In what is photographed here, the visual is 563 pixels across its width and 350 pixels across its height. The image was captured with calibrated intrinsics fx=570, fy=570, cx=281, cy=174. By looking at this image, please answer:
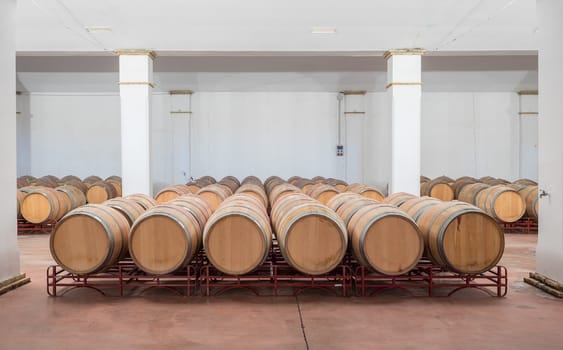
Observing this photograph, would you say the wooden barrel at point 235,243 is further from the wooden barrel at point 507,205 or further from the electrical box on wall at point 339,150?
the electrical box on wall at point 339,150

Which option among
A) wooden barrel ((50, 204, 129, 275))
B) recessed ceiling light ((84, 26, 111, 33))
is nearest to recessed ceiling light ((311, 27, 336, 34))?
recessed ceiling light ((84, 26, 111, 33))

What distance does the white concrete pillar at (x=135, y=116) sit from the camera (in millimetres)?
9617

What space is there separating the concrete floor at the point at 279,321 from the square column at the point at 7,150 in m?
0.31

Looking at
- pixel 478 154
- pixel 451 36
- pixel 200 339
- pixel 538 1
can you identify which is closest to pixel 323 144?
pixel 478 154

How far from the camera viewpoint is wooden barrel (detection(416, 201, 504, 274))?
4.94 metres

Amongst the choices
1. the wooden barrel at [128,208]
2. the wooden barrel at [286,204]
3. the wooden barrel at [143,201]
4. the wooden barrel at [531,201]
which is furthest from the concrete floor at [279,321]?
the wooden barrel at [531,201]

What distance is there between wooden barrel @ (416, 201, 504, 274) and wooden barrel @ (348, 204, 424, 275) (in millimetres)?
215

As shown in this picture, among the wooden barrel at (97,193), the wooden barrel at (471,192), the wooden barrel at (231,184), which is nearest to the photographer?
the wooden barrel at (471,192)

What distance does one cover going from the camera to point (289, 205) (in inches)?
222

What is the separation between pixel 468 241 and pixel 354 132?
9959mm

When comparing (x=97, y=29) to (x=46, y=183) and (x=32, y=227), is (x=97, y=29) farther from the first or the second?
(x=46, y=183)

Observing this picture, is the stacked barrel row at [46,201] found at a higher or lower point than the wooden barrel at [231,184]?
lower

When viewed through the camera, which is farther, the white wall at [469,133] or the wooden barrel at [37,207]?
the white wall at [469,133]

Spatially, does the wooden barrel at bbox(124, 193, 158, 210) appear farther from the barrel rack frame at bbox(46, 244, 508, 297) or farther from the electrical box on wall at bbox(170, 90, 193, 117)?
the electrical box on wall at bbox(170, 90, 193, 117)
